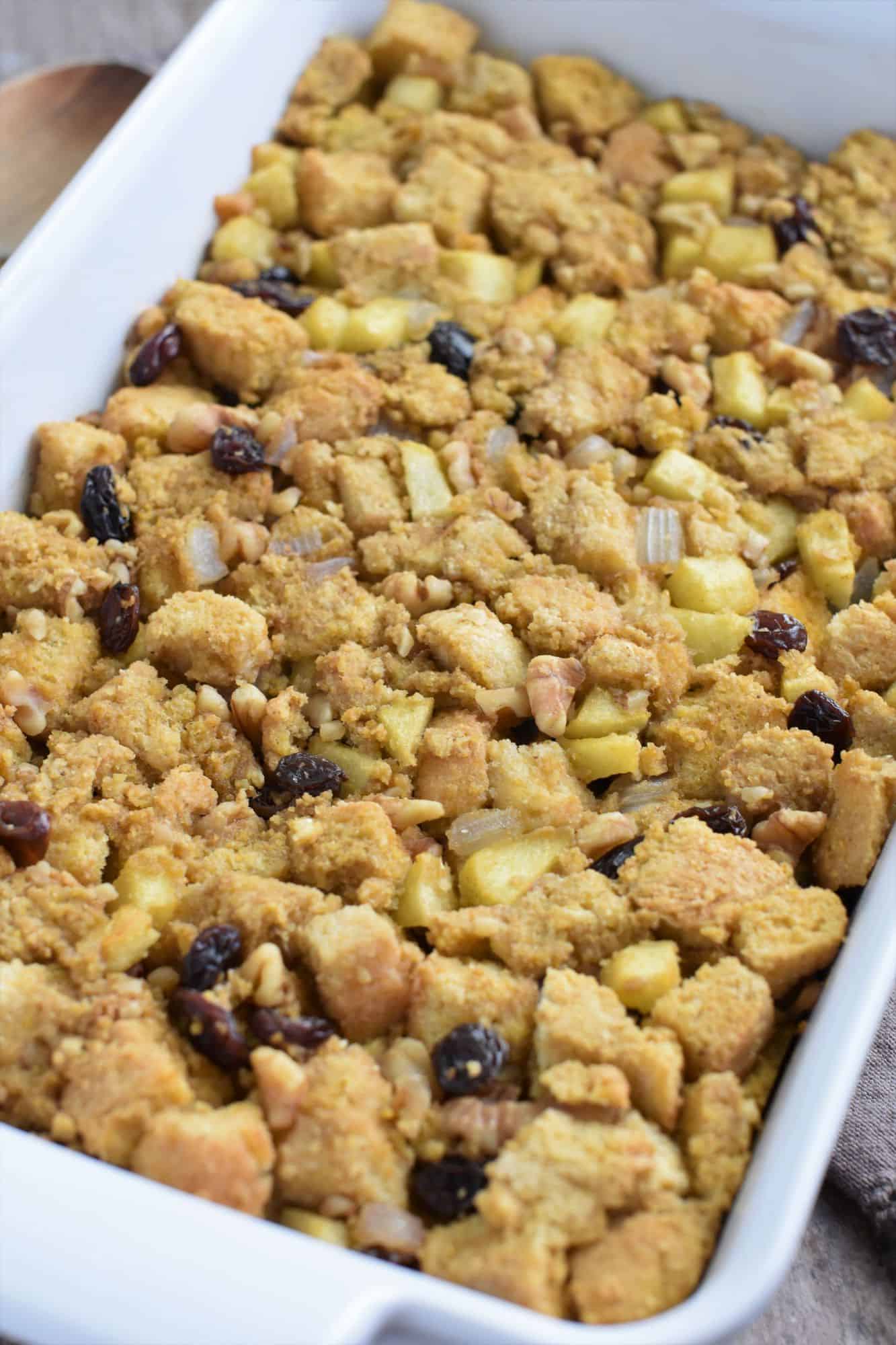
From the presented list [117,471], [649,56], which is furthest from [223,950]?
[649,56]

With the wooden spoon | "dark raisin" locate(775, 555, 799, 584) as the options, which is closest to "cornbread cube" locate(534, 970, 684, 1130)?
"dark raisin" locate(775, 555, 799, 584)

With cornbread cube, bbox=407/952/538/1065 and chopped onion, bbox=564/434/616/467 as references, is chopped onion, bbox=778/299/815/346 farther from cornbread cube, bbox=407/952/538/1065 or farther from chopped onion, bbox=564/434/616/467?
cornbread cube, bbox=407/952/538/1065

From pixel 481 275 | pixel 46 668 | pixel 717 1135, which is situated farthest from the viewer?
pixel 481 275

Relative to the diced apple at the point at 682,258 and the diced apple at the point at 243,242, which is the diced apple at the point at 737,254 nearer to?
the diced apple at the point at 682,258

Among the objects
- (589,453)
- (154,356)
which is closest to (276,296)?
(154,356)

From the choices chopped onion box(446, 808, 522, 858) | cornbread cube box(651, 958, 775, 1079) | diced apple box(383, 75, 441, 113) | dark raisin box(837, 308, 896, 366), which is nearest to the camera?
cornbread cube box(651, 958, 775, 1079)

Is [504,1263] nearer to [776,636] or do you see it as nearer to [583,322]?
[776,636]
